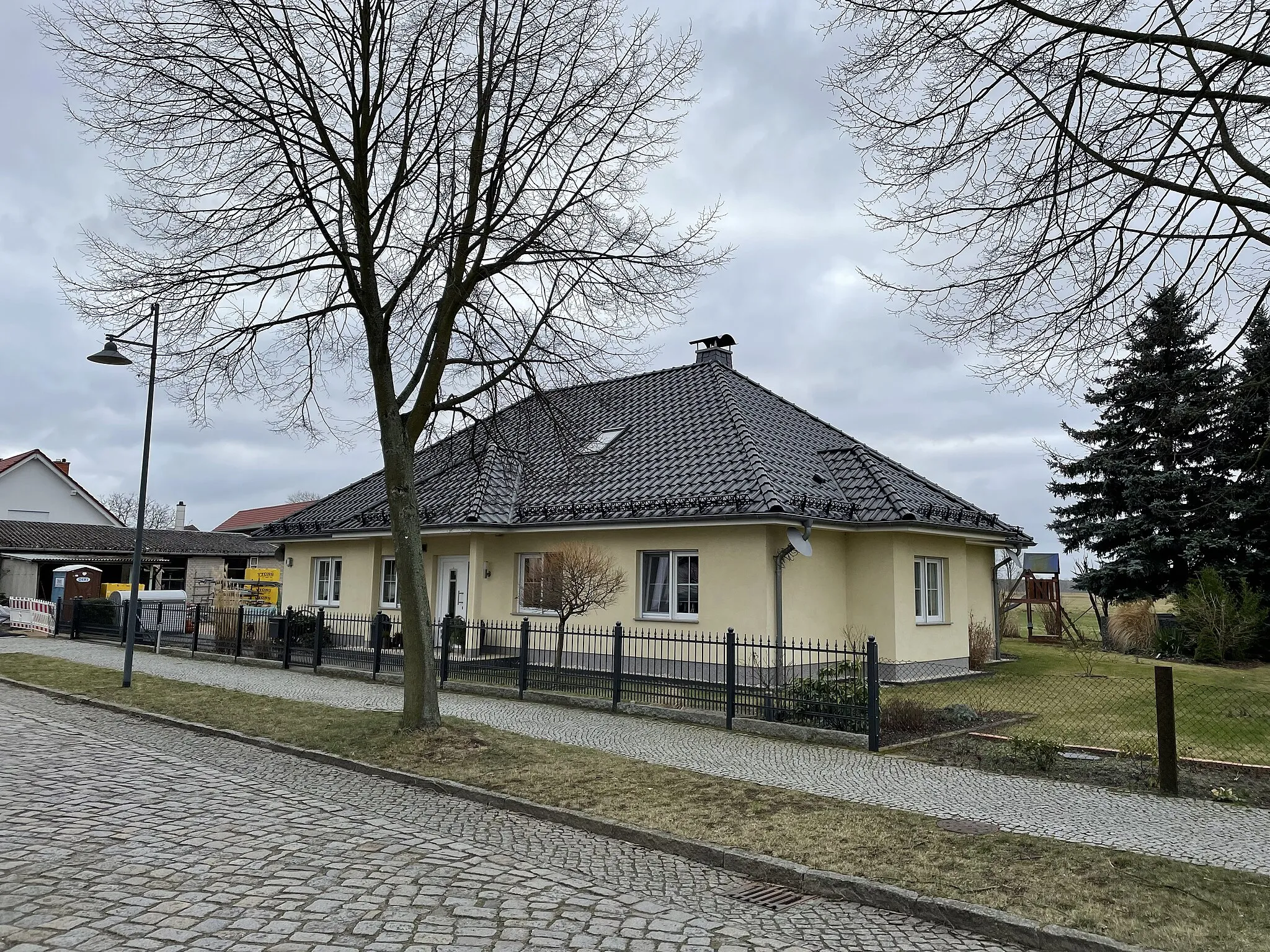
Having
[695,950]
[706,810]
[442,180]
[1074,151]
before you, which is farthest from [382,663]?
[1074,151]

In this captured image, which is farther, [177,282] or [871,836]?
[177,282]

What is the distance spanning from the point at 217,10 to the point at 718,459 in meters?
11.5

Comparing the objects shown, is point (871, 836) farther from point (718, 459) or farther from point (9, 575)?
point (9, 575)

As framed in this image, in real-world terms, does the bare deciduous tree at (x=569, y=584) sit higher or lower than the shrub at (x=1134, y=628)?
higher

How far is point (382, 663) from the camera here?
17297 mm

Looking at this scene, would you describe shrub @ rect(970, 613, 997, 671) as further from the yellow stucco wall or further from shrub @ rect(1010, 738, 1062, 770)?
shrub @ rect(1010, 738, 1062, 770)

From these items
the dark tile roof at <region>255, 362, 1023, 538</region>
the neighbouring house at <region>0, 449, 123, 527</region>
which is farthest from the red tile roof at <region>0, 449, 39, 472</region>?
the dark tile roof at <region>255, 362, 1023, 538</region>

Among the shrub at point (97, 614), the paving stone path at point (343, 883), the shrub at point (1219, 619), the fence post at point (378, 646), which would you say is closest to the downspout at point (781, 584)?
the fence post at point (378, 646)

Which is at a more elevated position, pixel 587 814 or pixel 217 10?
pixel 217 10

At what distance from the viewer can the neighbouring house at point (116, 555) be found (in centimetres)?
4009

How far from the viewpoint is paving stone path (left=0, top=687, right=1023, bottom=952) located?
15.9 ft

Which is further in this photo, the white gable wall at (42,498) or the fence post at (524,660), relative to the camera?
the white gable wall at (42,498)

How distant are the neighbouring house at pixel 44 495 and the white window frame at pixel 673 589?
152 feet

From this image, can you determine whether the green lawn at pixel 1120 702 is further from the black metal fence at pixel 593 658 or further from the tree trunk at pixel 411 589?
the tree trunk at pixel 411 589
